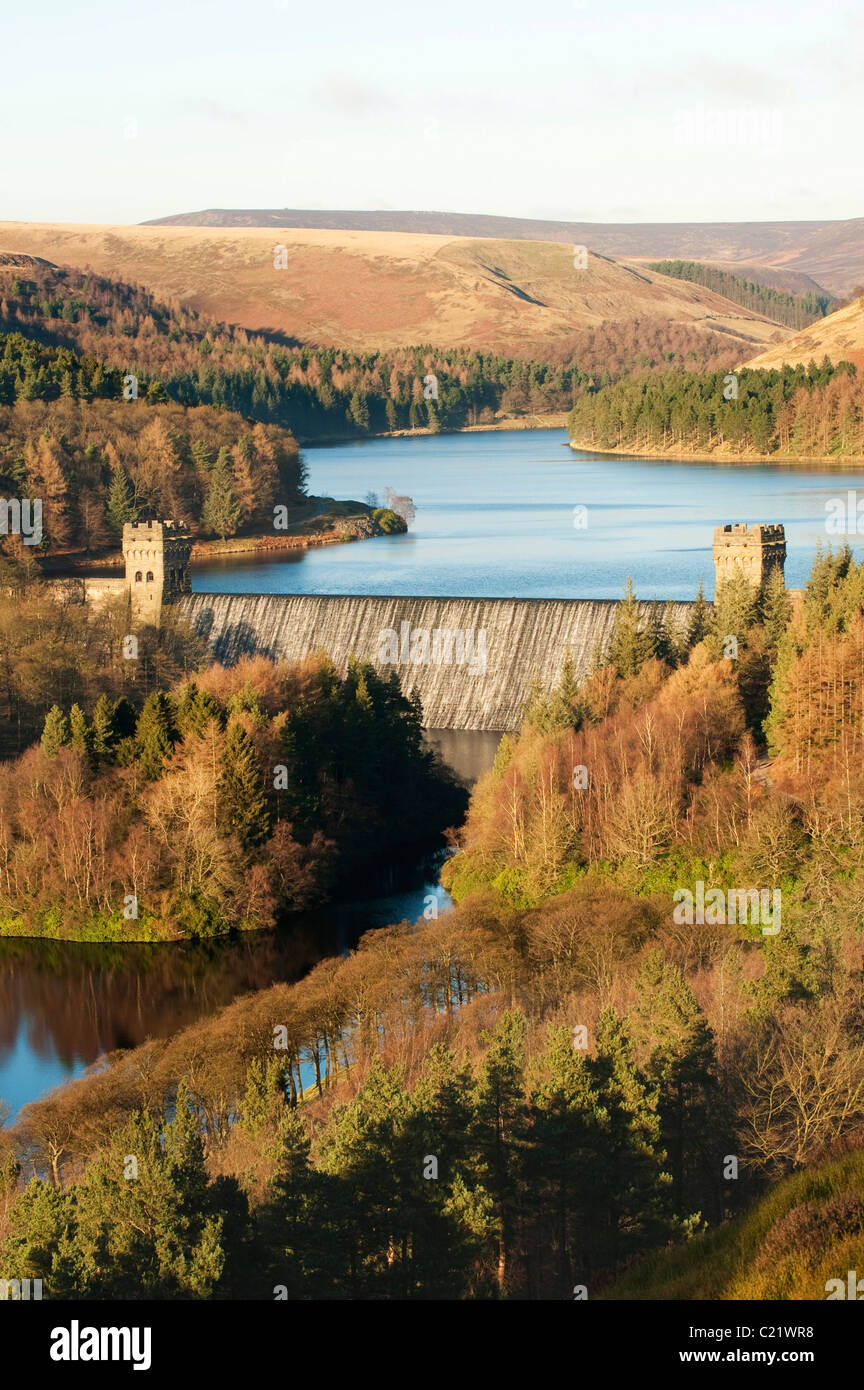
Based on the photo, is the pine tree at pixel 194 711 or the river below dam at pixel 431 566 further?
the pine tree at pixel 194 711

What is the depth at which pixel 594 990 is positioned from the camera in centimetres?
2355

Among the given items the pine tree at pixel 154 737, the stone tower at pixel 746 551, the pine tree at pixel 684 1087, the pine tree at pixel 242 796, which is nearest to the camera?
the pine tree at pixel 684 1087

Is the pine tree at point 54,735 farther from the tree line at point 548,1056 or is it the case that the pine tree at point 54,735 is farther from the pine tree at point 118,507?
the pine tree at point 118,507

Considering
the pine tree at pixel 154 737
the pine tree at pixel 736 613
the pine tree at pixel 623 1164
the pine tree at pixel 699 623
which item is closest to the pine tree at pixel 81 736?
the pine tree at pixel 154 737

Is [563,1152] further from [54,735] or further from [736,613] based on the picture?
[736,613]

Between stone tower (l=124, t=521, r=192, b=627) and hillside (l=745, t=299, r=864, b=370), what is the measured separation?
277ft

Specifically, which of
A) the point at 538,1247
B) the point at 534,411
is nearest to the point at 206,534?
the point at 538,1247

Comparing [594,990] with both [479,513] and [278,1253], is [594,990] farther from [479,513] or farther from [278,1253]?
[479,513]

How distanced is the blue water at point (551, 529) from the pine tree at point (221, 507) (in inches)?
187

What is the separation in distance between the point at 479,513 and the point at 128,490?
16.9 m

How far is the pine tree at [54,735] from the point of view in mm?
33156

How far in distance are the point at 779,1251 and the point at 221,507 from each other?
228 feet

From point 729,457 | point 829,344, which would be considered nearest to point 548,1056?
point 729,457

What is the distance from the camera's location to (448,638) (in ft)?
148
